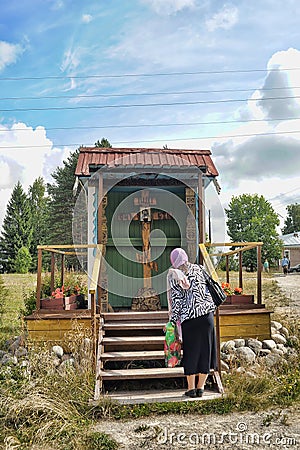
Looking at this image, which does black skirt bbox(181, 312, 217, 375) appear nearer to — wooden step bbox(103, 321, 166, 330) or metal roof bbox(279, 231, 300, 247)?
wooden step bbox(103, 321, 166, 330)

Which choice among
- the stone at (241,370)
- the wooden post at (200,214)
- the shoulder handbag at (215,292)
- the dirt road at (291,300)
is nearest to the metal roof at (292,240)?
the dirt road at (291,300)

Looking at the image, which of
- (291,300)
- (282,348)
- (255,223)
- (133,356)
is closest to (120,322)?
(133,356)

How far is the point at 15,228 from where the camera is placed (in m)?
40.9

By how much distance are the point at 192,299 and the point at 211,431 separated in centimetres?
145

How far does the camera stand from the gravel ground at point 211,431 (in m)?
4.57

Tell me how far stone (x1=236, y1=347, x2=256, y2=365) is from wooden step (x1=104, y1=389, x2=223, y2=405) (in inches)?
41.1

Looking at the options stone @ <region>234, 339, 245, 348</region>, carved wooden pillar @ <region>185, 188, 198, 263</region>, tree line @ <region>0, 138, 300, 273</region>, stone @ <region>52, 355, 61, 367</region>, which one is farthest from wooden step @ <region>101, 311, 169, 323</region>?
tree line @ <region>0, 138, 300, 273</region>

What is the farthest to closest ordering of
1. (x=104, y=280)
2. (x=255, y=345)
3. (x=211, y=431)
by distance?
(x=104, y=280), (x=255, y=345), (x=211, y=431)

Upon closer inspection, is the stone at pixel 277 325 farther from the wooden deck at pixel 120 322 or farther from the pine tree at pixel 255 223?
the pine tree at pixel 255 223

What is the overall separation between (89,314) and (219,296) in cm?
271

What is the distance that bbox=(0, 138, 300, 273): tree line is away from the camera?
35844 mm

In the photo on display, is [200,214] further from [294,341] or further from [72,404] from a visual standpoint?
[72,404]

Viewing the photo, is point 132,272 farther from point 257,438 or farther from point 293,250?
point 293,250

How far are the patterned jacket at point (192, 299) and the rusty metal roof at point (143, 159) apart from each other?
3.02 m
